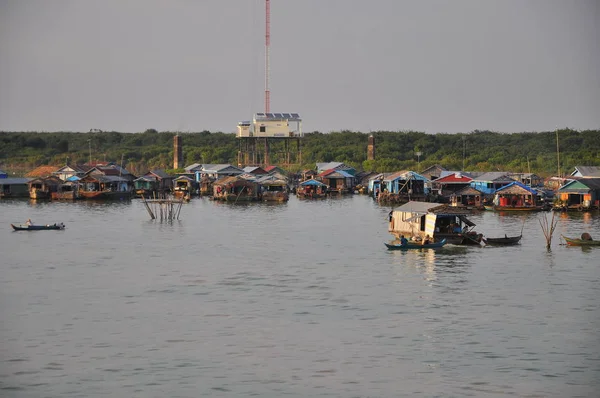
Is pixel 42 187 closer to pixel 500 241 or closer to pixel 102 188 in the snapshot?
pixel 102 188

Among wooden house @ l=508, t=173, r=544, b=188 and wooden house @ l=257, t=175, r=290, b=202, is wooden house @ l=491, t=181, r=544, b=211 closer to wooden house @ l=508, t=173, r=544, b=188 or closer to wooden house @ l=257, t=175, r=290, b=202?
wooden house @ l=508, t=173, r=544, b=188

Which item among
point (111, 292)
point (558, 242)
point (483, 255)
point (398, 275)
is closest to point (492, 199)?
point (558, 242)

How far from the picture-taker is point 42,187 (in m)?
60.3

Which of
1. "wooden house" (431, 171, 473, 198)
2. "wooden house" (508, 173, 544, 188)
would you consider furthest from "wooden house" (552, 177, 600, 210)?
"wooden house" (431, 171, 473, 198)

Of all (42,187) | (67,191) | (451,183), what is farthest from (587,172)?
(42,187)

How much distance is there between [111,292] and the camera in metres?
23.5

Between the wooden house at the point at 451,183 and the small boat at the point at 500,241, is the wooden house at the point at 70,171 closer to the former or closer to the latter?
the wooden house at the point at 451,183

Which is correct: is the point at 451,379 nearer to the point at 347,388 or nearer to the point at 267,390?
the point at 347,388

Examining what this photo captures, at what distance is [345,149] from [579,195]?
54.3 metres

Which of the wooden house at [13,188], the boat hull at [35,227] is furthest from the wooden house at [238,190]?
the boat hull at [35,227]

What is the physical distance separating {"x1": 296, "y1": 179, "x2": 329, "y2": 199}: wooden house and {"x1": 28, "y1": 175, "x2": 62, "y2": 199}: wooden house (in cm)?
1726

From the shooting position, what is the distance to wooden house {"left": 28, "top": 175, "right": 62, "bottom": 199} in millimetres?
59562

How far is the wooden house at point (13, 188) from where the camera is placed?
62656 mm

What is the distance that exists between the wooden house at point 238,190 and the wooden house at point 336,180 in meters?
10.5
